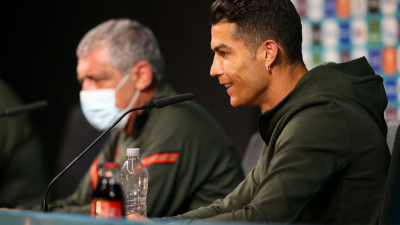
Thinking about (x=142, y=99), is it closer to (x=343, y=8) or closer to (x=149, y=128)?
(x=149, y=128)

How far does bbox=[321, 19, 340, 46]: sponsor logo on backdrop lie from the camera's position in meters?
2.74

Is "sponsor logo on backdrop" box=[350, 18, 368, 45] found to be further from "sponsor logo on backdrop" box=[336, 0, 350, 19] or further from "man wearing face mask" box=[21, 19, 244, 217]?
"man wearing face mask" box=[21, 19, 244, 217]

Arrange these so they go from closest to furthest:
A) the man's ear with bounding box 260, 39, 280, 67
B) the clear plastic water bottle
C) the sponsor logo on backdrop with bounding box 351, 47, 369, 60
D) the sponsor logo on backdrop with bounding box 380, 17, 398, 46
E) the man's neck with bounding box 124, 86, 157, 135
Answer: the man's ear with bounding box 260, 39, 280, 67 → the clear plastic water bottle → the sponsor logo on backdrop with bounding box 380, 17, 398, 46 → the sponsor logo on backdrop with bounding box 351, 47, 369, 60 → the man's neck with bounding box 124, 86, 157, 135

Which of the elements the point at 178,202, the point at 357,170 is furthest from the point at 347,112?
the point at 178,202

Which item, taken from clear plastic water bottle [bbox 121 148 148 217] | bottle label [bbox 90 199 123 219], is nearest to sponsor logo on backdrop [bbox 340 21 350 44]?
clear plastic water bottle [bbox 121 148 148 217]

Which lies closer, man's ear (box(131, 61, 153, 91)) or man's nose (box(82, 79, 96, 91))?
man's ear (box(131, 61, 153, 91))

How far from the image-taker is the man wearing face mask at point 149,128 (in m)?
2.47

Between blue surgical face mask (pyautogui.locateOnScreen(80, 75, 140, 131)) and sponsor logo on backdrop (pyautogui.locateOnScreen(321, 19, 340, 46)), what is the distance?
4.05 feet

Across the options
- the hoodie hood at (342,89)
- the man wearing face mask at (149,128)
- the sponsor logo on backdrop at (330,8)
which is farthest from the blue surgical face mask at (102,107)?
the hoodie hood at (342,89)

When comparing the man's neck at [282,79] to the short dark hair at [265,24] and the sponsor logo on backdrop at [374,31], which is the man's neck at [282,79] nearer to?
the short dark hair at [265,24]

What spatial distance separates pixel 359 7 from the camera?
2666 mm

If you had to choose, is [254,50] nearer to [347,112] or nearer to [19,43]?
[347,112]

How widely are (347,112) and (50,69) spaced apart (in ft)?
9.31

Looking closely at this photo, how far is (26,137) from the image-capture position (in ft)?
11.4
